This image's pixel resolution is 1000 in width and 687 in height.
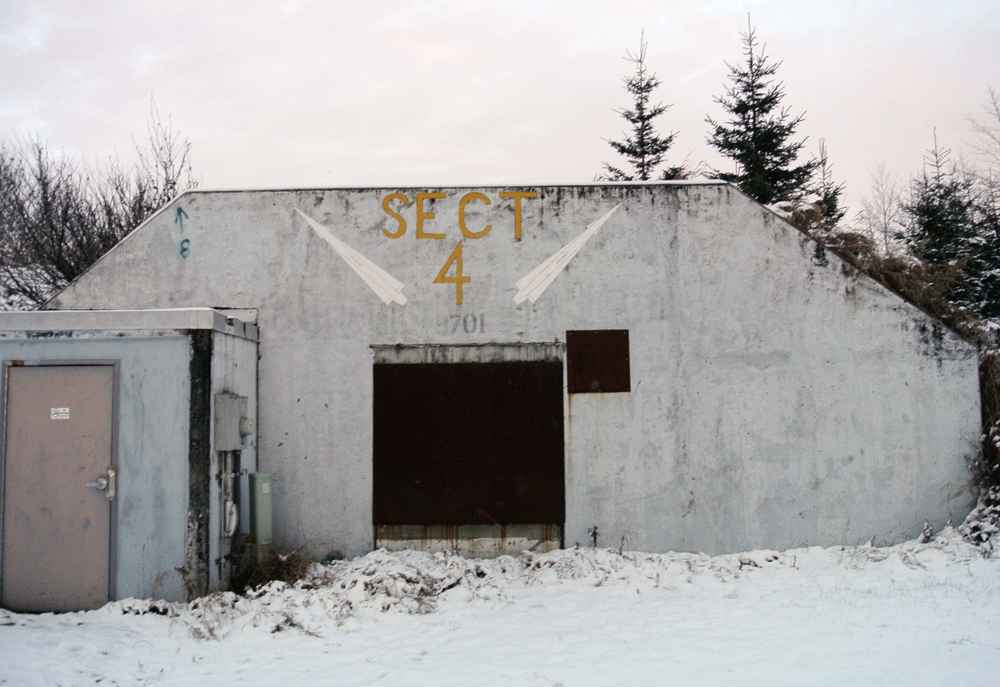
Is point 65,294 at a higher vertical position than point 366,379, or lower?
higher

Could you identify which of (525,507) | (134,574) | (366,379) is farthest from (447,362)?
(134,574)

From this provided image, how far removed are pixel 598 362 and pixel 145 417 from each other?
465 cm

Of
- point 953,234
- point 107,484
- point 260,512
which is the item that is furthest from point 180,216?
point 953,234

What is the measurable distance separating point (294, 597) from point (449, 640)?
5.69 feet

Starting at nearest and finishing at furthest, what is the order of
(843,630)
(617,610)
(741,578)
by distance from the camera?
(843,630) → (617,610) → (741,578)

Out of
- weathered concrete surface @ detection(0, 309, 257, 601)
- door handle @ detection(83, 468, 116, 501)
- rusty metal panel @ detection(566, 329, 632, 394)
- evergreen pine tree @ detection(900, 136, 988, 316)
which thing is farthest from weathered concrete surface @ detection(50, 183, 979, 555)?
evergreen pine tree @ detection(900, 136, 988, 316)

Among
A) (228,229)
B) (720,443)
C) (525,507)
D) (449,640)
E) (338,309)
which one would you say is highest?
(228,229)

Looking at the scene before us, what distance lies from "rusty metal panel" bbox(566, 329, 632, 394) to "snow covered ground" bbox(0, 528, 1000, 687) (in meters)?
1.80

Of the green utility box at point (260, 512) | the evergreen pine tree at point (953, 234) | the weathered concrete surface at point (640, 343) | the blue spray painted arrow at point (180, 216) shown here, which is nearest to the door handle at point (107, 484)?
the green utility box at point (260, 512)

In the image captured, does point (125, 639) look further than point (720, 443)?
No

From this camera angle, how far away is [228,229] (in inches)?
332

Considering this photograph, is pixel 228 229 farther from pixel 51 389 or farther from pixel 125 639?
pixel 125 639

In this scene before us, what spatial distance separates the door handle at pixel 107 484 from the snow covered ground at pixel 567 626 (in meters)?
0.99

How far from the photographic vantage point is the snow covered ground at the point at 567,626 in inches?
199
